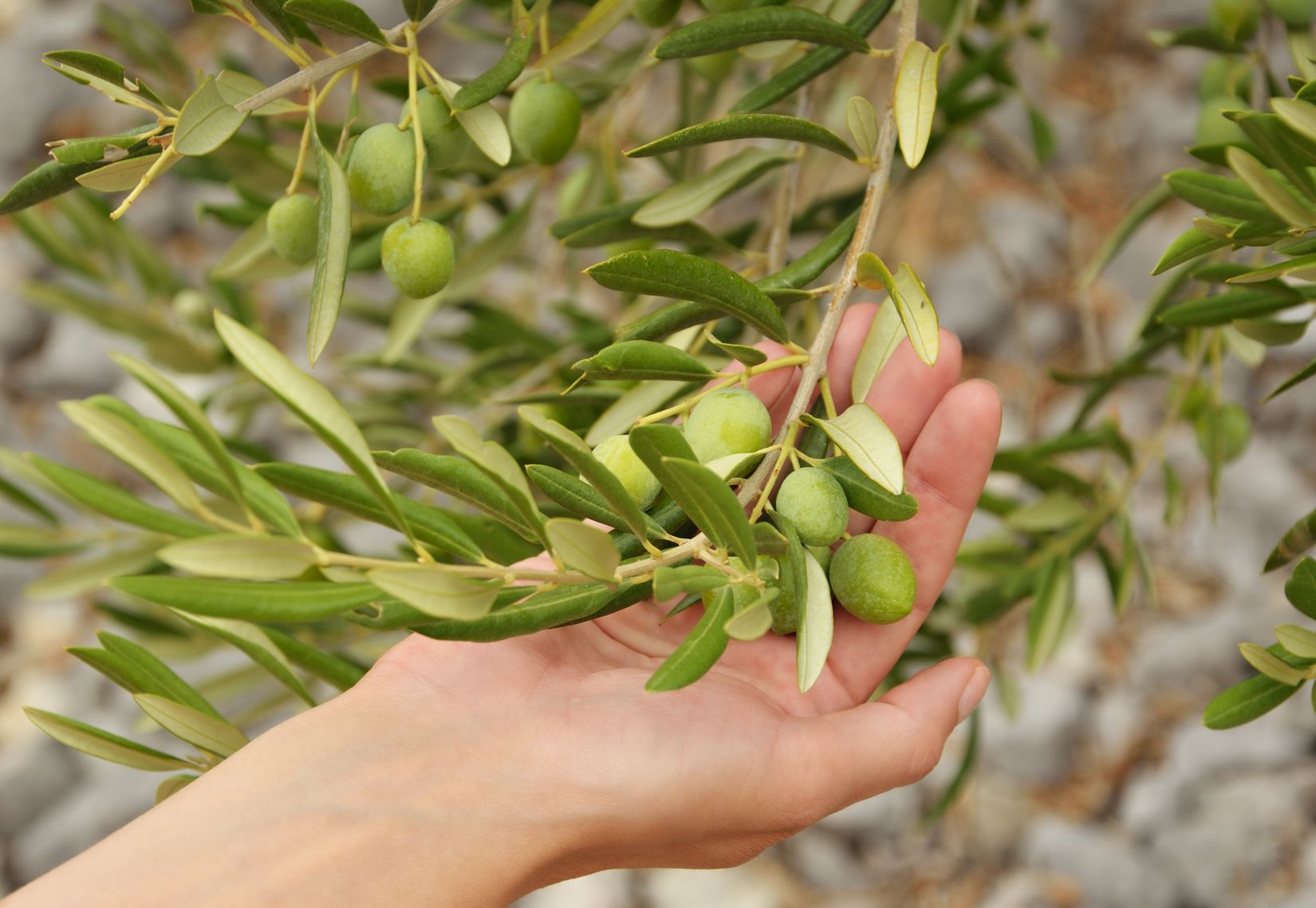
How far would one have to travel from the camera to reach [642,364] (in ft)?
2.55

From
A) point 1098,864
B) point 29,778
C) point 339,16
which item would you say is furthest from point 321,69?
point 29,778

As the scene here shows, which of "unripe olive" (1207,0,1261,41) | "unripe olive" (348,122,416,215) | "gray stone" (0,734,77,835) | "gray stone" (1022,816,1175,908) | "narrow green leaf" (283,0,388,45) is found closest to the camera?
"narrow green leaf" (283,0,388,45)

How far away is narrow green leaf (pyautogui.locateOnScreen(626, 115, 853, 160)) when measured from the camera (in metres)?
0.78

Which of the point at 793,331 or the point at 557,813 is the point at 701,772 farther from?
the point at 793,331

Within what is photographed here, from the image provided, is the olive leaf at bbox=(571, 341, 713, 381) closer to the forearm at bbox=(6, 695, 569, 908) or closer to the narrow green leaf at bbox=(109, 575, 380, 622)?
the narrow green leaf at bbox=(109, 575, 380, 622)

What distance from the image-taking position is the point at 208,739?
2.99 ft

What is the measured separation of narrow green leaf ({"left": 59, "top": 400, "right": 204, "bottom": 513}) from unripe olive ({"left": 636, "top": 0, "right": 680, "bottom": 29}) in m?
0.55

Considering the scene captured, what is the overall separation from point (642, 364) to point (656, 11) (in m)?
0.34

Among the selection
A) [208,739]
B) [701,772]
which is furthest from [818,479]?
[208,739]

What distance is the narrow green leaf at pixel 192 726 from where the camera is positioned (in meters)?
0.86

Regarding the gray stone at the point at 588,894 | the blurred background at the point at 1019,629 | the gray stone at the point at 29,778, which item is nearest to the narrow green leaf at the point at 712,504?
the blurred background at the point at 1019,629

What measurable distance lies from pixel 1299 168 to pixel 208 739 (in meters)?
0.93

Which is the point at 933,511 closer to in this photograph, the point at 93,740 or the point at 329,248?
the point at 329,248

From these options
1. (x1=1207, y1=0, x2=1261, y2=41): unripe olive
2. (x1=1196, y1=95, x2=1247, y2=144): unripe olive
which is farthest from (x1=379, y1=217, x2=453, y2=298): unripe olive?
(x1=1207, y1=0, x2=1261, y2=41): unripe olive
